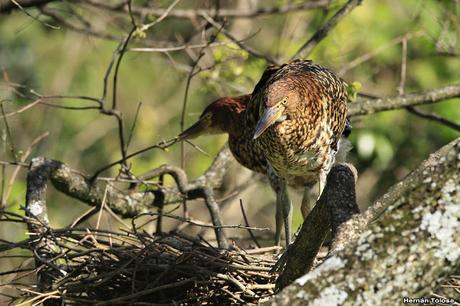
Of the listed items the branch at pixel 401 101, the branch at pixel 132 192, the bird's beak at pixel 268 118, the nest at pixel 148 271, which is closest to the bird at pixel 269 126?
the bird's beak at pixel 268 118

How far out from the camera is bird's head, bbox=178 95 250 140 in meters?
6.32

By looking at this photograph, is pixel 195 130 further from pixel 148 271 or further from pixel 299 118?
pixel 148 271

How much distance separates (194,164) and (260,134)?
206 inches

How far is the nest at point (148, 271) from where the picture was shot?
444 centimetres

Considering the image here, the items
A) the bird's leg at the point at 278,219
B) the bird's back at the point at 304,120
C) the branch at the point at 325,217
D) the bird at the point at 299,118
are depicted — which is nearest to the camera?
the branch at the point at 325,217

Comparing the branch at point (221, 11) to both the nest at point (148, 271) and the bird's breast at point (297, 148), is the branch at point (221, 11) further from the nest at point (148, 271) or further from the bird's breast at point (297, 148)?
the nest at point (148, 271)

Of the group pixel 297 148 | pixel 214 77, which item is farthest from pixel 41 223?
pixel 214 77

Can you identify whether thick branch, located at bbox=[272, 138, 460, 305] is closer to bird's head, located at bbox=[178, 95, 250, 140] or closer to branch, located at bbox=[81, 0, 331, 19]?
bird's head, located at bbox=[178, 95, 250, 140]

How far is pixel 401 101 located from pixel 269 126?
4.58 ft

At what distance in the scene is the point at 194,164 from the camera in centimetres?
1020

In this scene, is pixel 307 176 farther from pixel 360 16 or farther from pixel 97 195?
pixel 360 16

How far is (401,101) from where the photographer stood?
20.4 feet

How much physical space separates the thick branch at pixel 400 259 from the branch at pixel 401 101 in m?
3.56

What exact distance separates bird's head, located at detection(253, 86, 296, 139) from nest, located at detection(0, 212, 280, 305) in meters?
0.75
